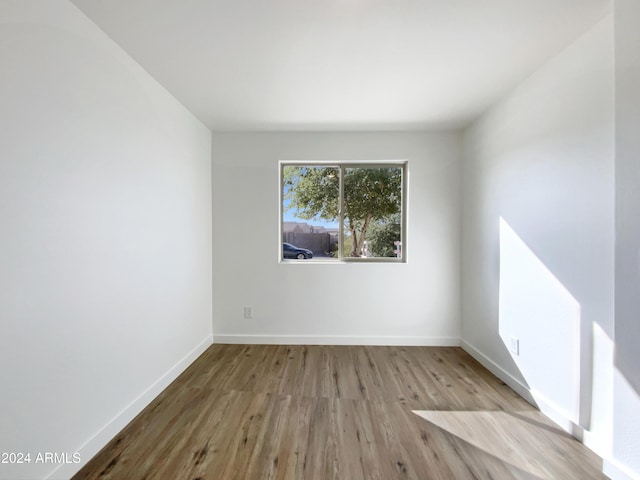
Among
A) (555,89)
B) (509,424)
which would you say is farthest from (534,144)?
(509,424)

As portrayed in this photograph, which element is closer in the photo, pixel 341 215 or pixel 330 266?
pixel 330 266

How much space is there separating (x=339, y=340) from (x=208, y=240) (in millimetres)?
1888

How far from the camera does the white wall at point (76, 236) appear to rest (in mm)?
1197

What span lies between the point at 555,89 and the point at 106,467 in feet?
11.7

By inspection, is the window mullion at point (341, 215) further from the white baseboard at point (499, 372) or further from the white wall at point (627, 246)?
the white wall at point (627, 246)

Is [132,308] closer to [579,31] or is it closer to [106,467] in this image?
[106,467]

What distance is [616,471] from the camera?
1424 millimetres

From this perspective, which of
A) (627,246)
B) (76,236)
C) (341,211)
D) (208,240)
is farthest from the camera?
(341,211)

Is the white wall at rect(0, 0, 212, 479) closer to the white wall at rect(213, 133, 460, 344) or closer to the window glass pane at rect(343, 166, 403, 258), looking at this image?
the white wall at rect(213, 133, 460, 344)

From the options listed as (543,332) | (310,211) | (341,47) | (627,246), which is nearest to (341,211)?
(310,211)

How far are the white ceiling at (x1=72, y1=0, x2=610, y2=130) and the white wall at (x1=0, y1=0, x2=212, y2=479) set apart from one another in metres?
0.32

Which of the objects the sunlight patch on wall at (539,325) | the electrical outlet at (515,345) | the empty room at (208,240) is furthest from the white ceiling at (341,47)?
the electrical outlet at (515,345)

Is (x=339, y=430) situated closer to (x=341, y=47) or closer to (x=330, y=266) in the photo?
(x=330, y=266)

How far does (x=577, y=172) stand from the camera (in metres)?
1.72
